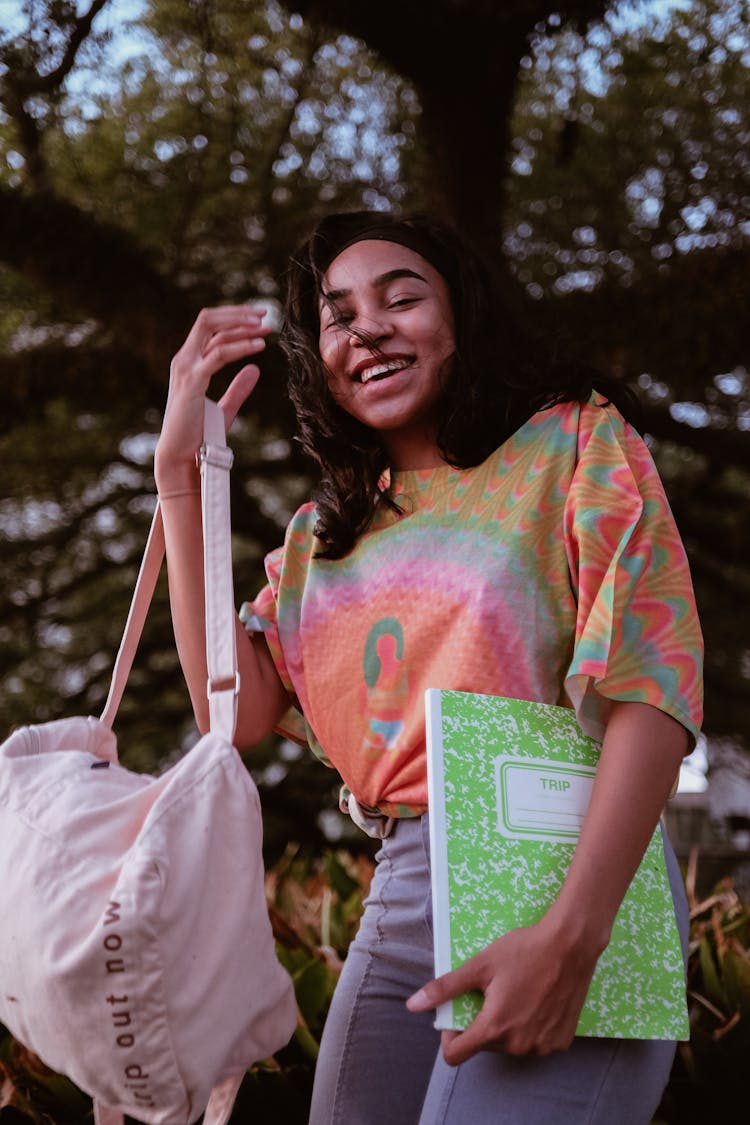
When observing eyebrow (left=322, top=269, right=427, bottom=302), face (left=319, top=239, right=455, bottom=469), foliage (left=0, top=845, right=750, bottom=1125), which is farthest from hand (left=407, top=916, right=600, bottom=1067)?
foliage (left=0, top=845, right=750, bottom=1125)

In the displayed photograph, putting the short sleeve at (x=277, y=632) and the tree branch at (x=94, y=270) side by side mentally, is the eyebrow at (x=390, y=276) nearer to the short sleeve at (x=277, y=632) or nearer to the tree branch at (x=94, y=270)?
the short sleeve at (x=277, y=632)

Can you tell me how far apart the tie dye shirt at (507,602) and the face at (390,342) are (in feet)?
0.28

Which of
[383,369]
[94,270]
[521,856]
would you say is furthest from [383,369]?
[94,270]

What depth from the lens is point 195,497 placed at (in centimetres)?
169

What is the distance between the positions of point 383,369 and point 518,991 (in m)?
0.87

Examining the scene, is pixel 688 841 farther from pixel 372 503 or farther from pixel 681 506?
pixel 372 503

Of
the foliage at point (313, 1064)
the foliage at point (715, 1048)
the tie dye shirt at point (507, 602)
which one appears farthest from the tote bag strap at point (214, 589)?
the foliage at point (715, 1048)

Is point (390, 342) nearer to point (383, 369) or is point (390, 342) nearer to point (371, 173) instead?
point (383, 369)

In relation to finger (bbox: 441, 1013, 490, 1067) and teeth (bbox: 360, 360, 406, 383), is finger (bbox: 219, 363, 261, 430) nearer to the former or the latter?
teeth (bbox: 360, 360, 406, 383)

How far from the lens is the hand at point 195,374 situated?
5.40ft

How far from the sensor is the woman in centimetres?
127

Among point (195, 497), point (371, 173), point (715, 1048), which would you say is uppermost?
point (371, 173)

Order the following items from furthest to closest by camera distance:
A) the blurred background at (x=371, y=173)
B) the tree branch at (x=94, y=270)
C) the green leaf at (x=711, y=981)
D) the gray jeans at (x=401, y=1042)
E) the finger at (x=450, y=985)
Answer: the tree branch at (x=94, y=270) → the blurred background at (x=371, y=173) → the green leaf at (x=711, y=981) → the gray jeans at (x=401, y=1042) → the finger at (x=450, y=985)

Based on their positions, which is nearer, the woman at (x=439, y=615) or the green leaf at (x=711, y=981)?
the woman at (x=439, y=615)
